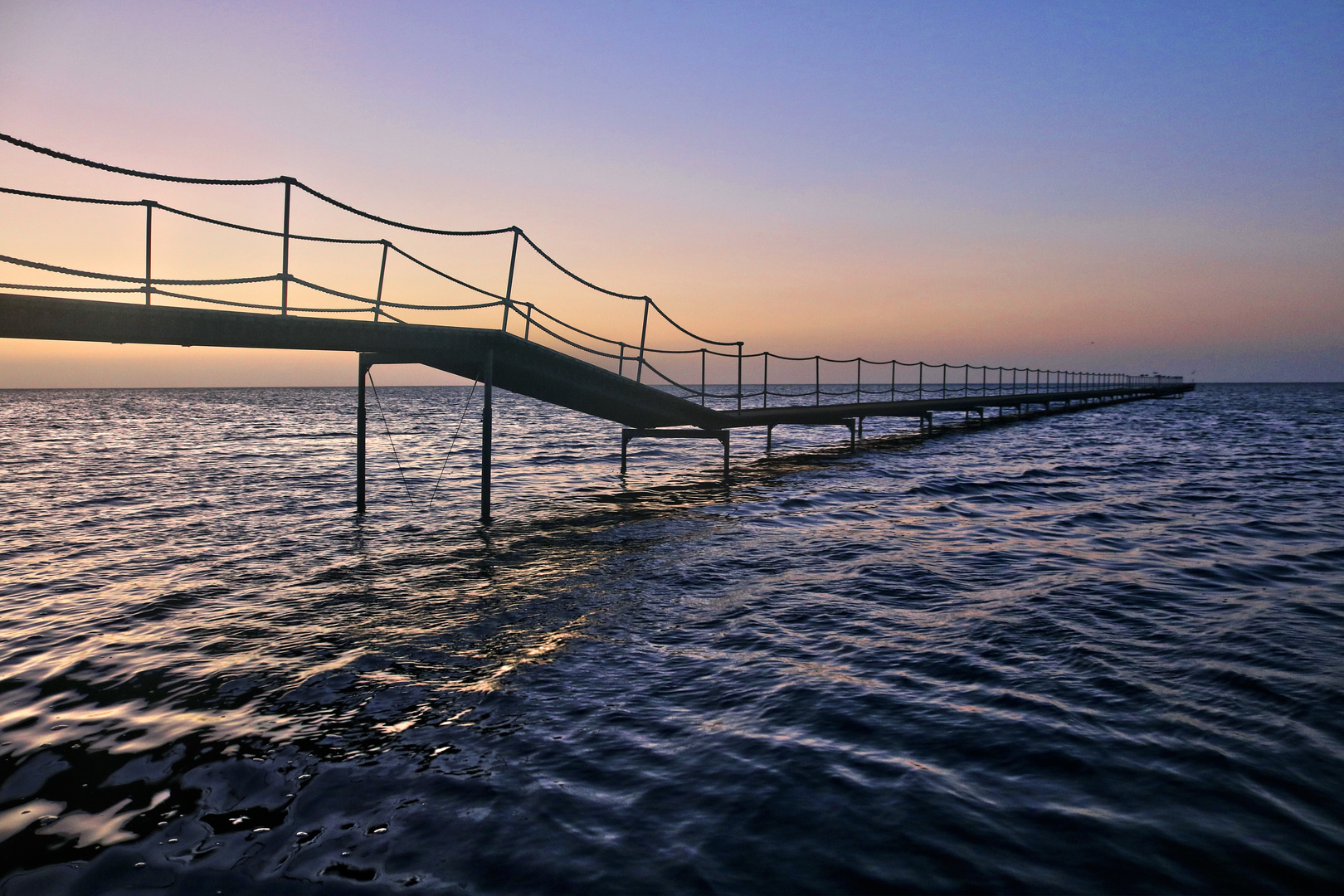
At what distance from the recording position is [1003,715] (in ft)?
16.0

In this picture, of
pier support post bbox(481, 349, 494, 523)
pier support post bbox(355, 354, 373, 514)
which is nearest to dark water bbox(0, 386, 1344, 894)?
pier support post bbox(481, 349, 494, 523)

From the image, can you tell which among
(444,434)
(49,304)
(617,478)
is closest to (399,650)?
(49,304)

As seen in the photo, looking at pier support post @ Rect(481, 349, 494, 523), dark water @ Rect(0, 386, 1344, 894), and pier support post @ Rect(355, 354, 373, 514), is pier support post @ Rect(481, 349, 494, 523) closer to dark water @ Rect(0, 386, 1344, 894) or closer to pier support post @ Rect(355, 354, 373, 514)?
dark water @ Rect(0, 386, 1344, 894)

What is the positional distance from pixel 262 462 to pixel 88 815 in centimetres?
2319

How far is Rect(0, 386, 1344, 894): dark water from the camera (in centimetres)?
346

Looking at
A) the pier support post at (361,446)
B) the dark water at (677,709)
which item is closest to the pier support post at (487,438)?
the dark water at (677,709)

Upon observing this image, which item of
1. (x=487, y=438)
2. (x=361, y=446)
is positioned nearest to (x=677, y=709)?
(x=487, y=438)

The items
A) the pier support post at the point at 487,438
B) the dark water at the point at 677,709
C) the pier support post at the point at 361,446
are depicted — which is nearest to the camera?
the dark water at the point at 677,709

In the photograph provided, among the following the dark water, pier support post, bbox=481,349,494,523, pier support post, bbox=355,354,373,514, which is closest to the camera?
the dark water

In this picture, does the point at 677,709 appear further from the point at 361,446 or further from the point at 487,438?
the point at 361,446

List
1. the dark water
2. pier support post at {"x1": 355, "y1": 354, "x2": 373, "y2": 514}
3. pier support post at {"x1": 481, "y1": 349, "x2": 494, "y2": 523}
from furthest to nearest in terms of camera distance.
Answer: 1. pier support post at {"x1": 355, "y1": 354, "x2": 373, "y2": 514}
2. pier support post at {"x1": 481, "y1": 349, "x2": 494, "y2": 523}
3. the dark water

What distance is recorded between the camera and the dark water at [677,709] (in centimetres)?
346

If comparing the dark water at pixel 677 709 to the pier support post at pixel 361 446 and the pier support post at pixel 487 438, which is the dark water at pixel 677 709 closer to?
the pier support post at pixel 487 438

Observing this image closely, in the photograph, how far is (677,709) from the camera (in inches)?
198
